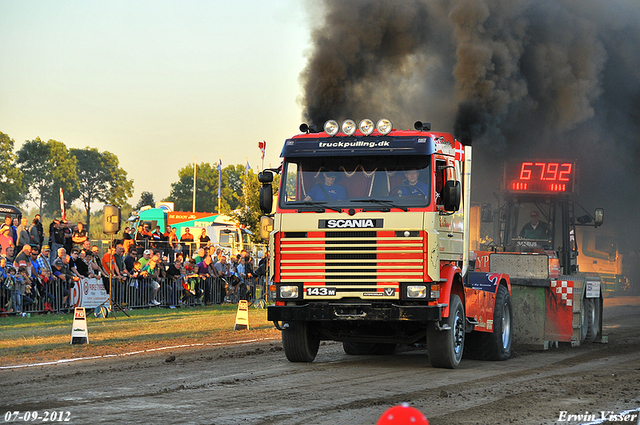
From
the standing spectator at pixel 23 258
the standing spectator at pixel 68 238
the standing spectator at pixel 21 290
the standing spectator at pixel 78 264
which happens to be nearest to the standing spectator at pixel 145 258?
the standing spectator at pixel 68 238

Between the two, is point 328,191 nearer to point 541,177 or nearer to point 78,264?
point 541,177

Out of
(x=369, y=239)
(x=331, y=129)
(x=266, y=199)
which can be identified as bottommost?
(x=369, y=239)

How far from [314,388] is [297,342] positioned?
2.31 m

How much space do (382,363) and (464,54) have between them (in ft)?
45.3

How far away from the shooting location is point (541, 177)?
59.1 ft


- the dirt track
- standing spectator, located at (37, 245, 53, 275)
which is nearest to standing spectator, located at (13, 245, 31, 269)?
standing spectator, located at (37, 245, 53, 275)

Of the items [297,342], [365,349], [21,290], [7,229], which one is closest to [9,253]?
[21,290]

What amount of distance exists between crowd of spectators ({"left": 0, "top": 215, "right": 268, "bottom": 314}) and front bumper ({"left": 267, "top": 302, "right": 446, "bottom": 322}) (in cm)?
936

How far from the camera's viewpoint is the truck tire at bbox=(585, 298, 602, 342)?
1472 cm

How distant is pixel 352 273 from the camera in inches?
403

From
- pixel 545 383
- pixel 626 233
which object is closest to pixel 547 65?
pixel 626 233

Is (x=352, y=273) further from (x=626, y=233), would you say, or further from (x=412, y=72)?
(x=626, y=233)

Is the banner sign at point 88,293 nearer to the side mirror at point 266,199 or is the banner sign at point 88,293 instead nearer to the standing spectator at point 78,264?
the standing spectator at point 78,264

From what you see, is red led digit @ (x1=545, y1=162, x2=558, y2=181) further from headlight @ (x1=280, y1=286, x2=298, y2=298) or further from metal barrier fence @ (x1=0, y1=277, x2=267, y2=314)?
metal barrier fence @ (x1=0, y1=277, x2=267, y2=314)
